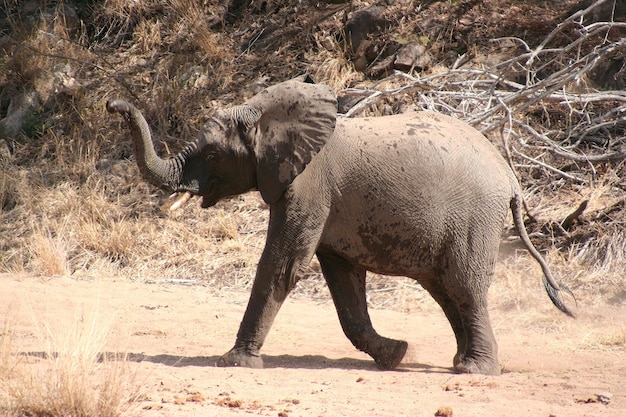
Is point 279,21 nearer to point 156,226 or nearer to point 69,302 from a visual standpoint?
point 156,226

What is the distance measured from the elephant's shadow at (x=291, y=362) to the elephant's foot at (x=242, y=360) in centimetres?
15

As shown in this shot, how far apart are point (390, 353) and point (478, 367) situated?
0.68m

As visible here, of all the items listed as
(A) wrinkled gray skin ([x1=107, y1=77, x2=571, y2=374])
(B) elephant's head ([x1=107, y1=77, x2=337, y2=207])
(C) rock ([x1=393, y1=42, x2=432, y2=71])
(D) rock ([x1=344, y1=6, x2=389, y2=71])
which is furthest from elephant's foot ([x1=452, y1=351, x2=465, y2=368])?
(D) rock ([x1=344, y1=6, x2=389, y2=71])

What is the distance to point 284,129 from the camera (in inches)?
296

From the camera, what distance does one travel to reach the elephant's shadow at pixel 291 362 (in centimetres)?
768

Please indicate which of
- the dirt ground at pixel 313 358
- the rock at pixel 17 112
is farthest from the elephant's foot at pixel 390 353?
the rock at pixel 17 112

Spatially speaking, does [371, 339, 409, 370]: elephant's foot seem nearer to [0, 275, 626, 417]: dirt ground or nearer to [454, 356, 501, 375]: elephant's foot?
[0, 275, 626, 417]: dirt ground

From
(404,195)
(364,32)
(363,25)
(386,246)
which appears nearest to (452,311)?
(386,246)

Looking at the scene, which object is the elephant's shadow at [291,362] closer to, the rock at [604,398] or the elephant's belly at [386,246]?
the elephant's belly at [386,246]

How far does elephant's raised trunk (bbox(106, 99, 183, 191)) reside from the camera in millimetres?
7117

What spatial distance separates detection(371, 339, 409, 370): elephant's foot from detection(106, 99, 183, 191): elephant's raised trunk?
2.05m

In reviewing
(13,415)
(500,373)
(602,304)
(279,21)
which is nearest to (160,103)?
(279,21)

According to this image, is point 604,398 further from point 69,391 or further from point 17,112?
point 17,112

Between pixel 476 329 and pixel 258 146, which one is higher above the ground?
pixel 258 146
